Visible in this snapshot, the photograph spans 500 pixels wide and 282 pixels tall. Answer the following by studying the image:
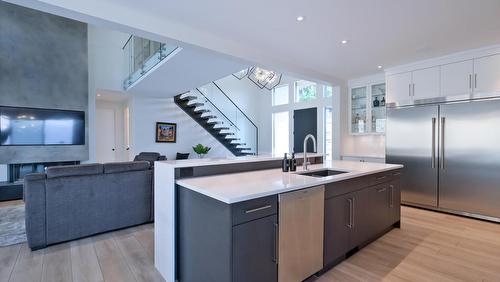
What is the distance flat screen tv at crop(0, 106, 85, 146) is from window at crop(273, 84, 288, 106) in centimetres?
605

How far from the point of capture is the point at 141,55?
242 inches

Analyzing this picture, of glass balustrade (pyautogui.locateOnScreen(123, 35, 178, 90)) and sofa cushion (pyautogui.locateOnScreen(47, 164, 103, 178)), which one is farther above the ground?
glass balustrade (pyautogui.locateOnScreen(123, 35, 178, 90))

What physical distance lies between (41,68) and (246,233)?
6.66 meters

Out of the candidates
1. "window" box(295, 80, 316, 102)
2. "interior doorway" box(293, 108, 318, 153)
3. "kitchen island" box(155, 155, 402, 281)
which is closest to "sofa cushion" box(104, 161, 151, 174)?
"kitchen island" box(155, 155, 402, 281)

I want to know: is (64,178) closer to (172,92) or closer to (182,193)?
(182,193)

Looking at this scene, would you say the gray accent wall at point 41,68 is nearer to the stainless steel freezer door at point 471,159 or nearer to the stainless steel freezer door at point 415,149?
the stainless steel freezer door at point 415,149

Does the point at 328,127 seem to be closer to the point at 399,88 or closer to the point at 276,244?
the point at 399,88

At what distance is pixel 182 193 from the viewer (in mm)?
2002

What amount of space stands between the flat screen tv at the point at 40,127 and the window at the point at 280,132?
19.7 ft

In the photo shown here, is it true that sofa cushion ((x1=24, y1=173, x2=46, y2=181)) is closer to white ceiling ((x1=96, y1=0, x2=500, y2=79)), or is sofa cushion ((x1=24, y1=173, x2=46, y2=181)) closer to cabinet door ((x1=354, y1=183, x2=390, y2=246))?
white ceiling ((x1=96, y1=0, x2=500, y2=79))

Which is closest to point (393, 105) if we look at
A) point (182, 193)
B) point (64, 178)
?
point (182, 193)

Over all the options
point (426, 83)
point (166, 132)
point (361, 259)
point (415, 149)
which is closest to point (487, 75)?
point (426, 83)

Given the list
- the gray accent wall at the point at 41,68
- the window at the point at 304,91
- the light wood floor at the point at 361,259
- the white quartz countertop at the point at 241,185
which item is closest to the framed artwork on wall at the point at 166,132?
the gray accent wall at the point at 41,68

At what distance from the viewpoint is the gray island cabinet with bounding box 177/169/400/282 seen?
155 centimetres
